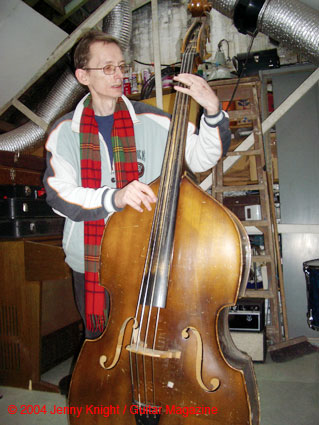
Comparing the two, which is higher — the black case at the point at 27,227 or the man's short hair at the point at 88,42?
the man's short hair at the point at 88,42

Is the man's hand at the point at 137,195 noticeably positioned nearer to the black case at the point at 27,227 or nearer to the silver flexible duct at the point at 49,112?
the black case at the point at 27,227

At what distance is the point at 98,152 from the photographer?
1.29 metres

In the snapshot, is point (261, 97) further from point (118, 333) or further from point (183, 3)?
point (118, 333)

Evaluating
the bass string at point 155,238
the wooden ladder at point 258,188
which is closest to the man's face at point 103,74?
the bass string at point 155,238

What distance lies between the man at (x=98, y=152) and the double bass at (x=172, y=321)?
15 centimetres

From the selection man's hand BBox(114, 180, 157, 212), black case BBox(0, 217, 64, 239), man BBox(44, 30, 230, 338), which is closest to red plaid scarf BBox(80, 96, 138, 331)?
man BBox(44, 30, 230, 338)

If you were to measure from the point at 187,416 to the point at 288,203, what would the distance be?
8.10 ft

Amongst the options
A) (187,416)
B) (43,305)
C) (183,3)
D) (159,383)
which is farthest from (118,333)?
(183,3)

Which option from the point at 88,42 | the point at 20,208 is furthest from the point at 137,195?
the point at 20,208

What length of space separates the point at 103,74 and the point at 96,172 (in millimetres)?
363

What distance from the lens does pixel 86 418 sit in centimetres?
101

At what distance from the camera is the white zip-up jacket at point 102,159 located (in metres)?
1.13

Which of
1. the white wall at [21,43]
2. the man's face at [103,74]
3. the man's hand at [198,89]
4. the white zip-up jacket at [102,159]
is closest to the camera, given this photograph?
the man's hand at [198,89]

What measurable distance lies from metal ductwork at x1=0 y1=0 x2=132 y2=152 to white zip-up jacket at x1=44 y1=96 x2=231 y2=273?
213 cm
